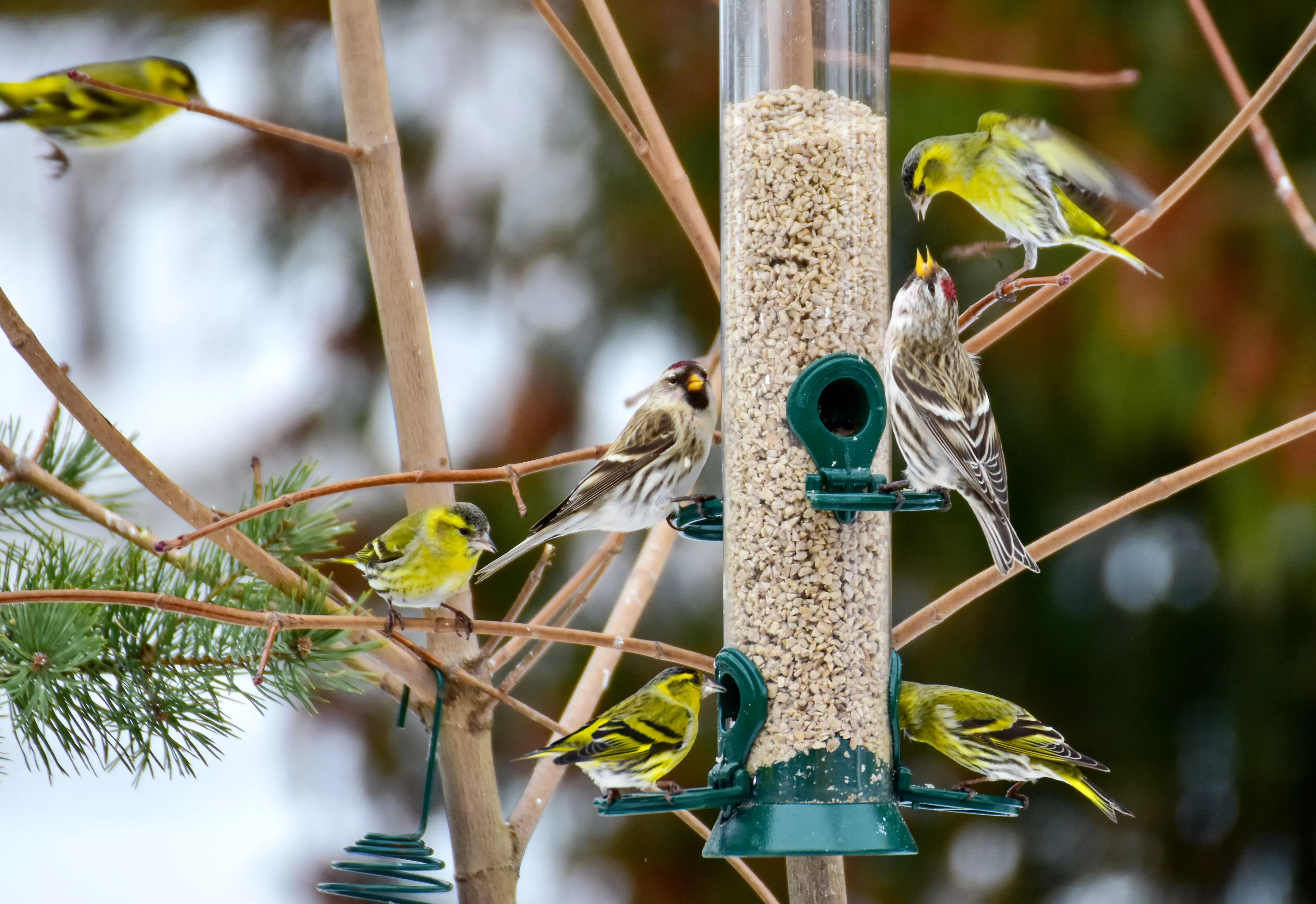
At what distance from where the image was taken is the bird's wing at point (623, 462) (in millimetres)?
3203

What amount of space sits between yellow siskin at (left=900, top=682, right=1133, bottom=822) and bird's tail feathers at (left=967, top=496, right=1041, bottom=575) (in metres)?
0.28

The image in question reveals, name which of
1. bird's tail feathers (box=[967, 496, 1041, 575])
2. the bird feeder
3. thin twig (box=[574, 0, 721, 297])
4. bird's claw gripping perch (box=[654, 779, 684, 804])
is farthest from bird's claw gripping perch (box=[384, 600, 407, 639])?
bird's tail feathers (box=[967, 496, 1041, 575])

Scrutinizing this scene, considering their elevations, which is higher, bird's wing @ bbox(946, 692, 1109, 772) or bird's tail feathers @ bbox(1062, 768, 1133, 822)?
bird's wing @ bbox(946, 692, 1109, 772)

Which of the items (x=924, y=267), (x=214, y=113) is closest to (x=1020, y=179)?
(x=924, y=267)

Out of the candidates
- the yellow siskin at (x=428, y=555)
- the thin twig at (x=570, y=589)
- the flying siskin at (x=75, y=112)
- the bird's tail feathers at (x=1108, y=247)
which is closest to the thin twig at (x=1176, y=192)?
the bird's tail feathers at (x=1108, y=247)

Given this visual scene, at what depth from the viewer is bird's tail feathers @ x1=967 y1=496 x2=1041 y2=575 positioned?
8.34 ft

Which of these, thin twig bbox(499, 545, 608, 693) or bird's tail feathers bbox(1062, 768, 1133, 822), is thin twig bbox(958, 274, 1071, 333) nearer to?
thin twig bbox(499, 545, 608, 693)

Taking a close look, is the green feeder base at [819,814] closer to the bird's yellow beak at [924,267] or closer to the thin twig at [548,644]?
the thin twig at [548,644]

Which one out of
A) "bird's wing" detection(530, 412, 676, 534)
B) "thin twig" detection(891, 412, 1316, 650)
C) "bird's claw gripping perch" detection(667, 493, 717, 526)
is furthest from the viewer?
"bird's wing" detection(530, 412, 676, 534)

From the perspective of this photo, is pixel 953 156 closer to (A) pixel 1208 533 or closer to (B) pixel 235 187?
(A) pixel 1208 533

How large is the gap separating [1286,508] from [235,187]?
144 inches

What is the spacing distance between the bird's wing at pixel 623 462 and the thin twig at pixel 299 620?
911mm

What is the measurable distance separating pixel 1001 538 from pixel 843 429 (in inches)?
14.4

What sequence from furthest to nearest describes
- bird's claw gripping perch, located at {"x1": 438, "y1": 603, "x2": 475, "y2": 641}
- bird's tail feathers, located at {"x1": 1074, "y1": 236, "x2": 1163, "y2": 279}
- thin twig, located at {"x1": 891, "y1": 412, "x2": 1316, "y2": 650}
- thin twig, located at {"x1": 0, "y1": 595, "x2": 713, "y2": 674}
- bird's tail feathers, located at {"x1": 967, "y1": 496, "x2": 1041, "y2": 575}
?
bird's tail feathers, located at {"x1": 1074, "y1": 236, "x2": 1163, "y2": 279}
bird's tail feathers, located at {"x1": 967, "y1": 496, "x2": 1041, "y2": 575}
bird's claw gripping perch, located at {"x1": 438, "y1": 603, "x2": 475, "y2": 641}
thin twig, located at {"x1": 891, "y1": 412, "x2": 1316, "y2": 650}
thin twig, located at {"x1": 0, "y1": 595, "x2": 713, "y2": 674}
